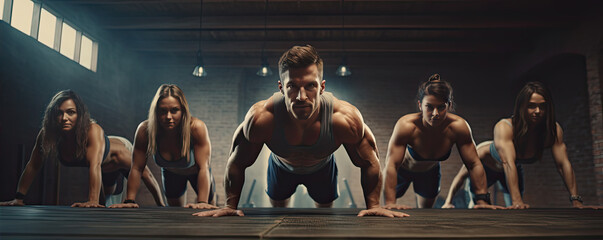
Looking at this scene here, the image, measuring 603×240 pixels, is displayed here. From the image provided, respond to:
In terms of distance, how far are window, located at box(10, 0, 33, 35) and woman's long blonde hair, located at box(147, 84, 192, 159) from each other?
3445 millimetres

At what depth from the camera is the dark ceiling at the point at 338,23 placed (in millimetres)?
6789

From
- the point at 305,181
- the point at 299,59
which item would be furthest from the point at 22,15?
the point at 299,59

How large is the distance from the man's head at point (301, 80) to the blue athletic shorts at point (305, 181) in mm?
1296

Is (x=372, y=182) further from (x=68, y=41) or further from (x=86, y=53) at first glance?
(x=86, y=53)

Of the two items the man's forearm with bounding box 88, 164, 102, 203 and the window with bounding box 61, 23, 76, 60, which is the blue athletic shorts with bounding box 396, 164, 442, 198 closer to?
the man's forearm with bounding box 88, 164, 102, 203

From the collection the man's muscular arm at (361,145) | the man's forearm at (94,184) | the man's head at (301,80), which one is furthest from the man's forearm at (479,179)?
the man's forearm at (94,184)

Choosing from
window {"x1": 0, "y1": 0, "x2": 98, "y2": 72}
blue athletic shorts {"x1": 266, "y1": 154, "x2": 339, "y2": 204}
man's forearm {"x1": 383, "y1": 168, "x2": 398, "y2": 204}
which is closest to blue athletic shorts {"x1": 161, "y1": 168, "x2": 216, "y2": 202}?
blue athletic shorts {"x1": 266, "y1": 154, "x2": 339, "y2": 204}

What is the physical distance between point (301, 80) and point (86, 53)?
7103 mm

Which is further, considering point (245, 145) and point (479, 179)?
point (479, 179)

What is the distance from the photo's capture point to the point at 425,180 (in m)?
4.33

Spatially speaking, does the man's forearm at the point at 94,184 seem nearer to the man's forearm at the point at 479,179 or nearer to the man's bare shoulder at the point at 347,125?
the man's bare shoulder at the point at 347,125

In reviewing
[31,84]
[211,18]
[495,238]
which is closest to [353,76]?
[211,18]

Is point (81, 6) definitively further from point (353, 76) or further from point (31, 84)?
point (353, 76)

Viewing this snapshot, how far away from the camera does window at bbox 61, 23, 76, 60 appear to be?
7020 millimetres
